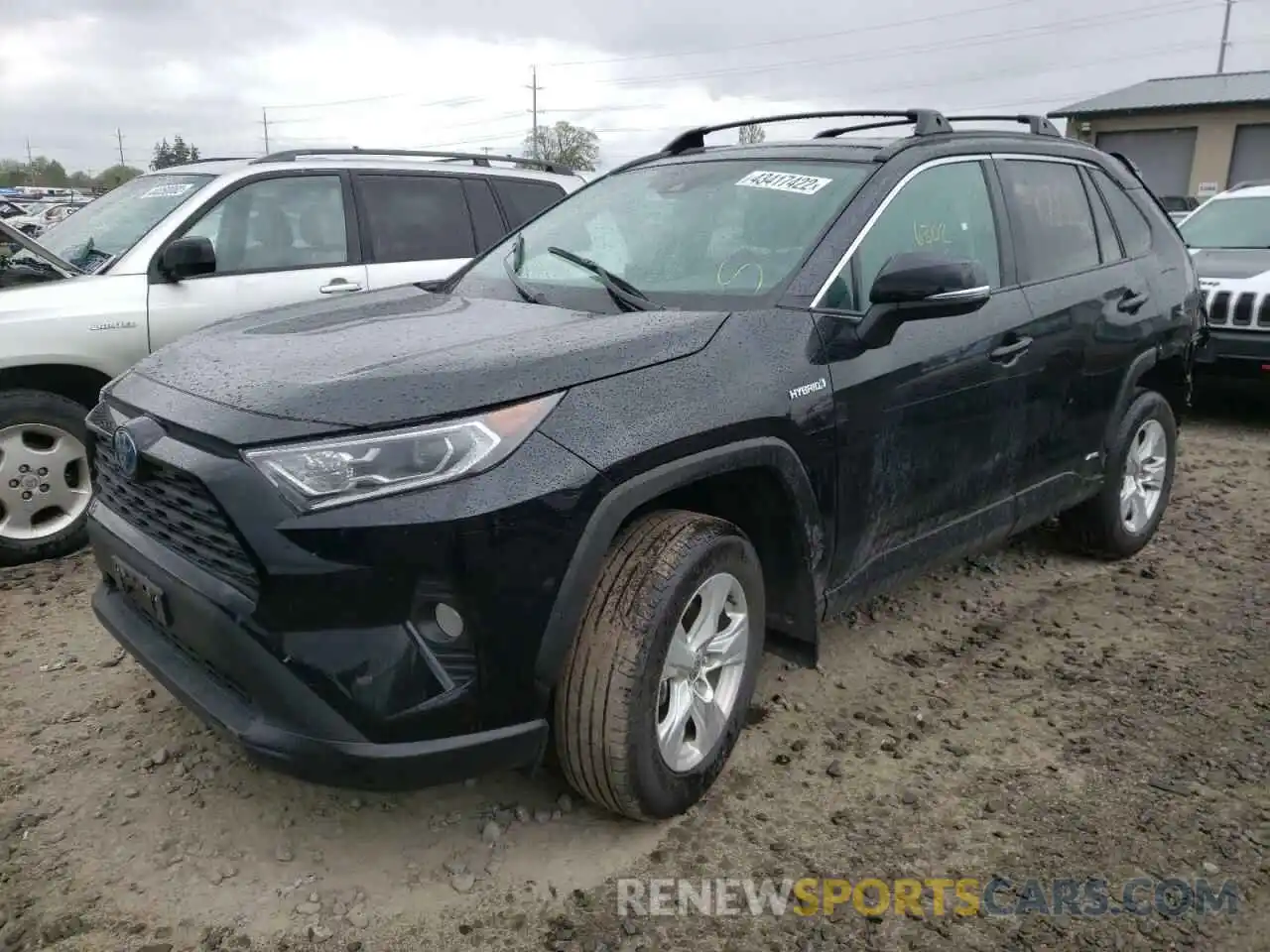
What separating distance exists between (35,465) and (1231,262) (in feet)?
27.9

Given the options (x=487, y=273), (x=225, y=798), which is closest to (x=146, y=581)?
(x=225, y=798)

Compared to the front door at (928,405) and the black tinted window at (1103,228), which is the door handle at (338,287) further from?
the black tinted window at (1103,228)

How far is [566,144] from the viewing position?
2574 inches

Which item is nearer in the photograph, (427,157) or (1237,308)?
(427,157)

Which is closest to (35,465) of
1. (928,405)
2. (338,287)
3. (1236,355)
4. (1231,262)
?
(338,287)

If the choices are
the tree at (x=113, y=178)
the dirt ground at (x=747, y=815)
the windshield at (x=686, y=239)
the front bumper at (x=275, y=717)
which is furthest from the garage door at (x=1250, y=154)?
the tree at (x=113, y=178)

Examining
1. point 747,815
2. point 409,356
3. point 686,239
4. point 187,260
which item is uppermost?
point 686,239

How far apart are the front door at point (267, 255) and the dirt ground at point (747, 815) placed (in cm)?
161

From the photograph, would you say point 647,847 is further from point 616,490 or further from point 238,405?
point 238,405

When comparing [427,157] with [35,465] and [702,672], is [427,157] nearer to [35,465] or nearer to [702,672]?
[35,465]

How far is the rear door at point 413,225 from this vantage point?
18.7ft

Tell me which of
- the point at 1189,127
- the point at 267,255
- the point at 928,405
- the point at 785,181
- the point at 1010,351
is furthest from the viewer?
the point at 1189,127

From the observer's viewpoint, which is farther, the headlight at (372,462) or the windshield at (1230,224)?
the windshield at (1230,224)

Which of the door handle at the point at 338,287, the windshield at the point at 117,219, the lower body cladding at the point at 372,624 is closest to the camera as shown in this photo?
the lower body cladding at the point at 372,624
